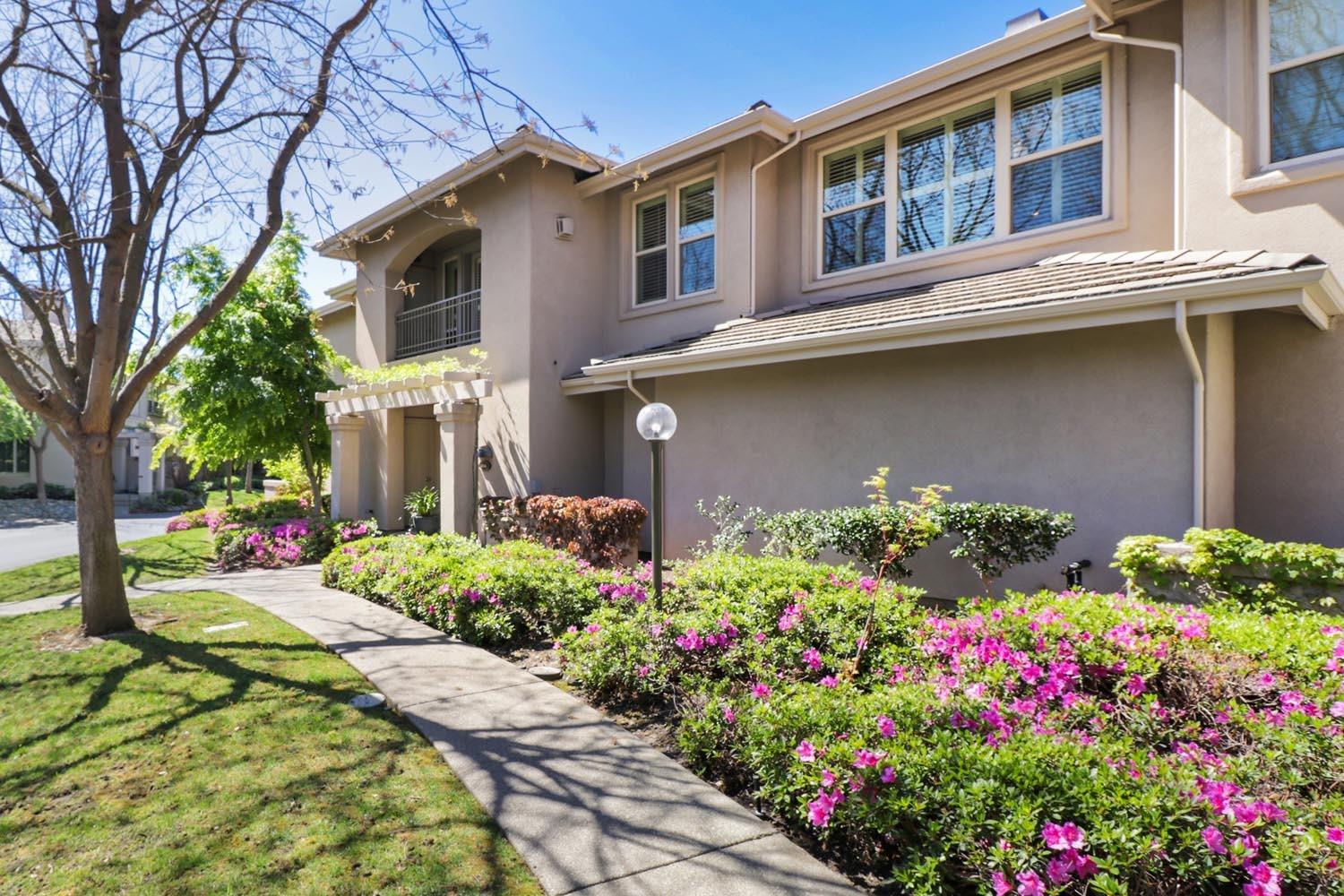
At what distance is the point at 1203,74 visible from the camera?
7.31 metres

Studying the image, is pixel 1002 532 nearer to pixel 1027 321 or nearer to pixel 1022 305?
pixel 1027 321

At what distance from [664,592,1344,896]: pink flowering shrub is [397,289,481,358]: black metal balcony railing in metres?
11.2

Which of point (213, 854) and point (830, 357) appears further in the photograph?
point (830, 357)

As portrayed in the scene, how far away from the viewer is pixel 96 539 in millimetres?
7457

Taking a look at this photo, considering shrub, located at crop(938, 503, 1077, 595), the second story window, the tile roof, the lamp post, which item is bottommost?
shrub, located at crop(938, 503, 1077, 595)

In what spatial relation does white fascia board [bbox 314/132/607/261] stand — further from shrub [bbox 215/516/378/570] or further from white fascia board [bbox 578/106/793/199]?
Answer: shrub [bbox 215/516/378/570]

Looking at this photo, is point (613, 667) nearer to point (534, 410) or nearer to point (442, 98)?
point (442, 98)

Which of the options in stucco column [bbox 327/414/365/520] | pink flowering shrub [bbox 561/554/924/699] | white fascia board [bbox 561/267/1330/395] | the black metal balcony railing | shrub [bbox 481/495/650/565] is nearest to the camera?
pink flowering shrub [bbox 561/554/924/699]

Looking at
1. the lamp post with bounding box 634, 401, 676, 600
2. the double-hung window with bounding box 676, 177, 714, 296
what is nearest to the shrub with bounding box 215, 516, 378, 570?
the double-hung window with bounding box 676, 177, 714, 296

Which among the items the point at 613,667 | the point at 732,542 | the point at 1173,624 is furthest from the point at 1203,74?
the point at 613,667

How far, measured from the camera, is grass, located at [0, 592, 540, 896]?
129 inches

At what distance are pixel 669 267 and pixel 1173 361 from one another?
7.50 meters

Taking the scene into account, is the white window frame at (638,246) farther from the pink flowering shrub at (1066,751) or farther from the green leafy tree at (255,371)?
the pink flowering shrub at (1066,751)

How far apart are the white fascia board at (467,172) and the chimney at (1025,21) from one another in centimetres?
548
